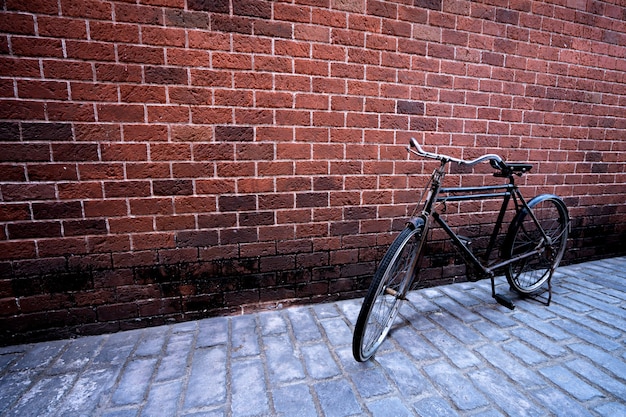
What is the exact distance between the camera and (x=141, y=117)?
7.25ft

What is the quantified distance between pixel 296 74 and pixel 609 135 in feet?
12.4

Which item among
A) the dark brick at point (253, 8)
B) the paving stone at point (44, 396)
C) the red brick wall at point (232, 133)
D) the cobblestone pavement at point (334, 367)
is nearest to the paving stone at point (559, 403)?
the cobblestone pavement at point (334, 367)

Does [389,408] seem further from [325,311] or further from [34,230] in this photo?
[34,230]

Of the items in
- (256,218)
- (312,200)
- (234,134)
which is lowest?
(256,218)

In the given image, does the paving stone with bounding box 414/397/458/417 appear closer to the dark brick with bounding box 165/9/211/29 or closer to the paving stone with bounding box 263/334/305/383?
the paving stone with bounding box 263/334/305/383

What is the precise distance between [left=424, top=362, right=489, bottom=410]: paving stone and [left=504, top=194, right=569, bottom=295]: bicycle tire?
1352 millimetres

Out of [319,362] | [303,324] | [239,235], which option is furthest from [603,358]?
[239,235]

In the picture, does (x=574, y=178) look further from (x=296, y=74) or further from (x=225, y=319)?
(x=225, y=319)

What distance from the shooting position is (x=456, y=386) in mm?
1787

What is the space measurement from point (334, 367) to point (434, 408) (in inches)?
23.8

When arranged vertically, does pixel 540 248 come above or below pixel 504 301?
above

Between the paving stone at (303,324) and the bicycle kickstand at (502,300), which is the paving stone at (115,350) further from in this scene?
the bicycle kickstand at (502,300)

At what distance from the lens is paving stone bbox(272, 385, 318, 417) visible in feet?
5.32

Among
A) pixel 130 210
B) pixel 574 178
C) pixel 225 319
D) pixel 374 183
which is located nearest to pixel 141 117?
pixel 130 210
